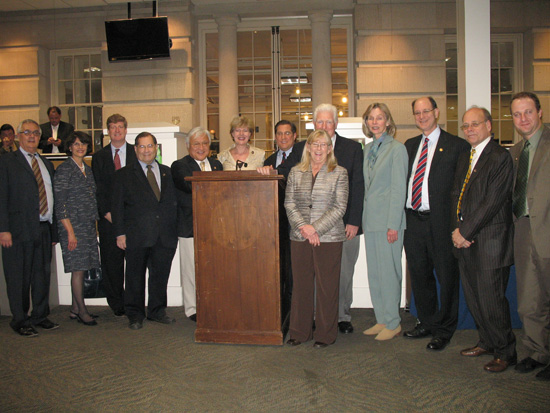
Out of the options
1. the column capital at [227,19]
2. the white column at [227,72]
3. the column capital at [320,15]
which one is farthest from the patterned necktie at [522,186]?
the column capital at [227,19]

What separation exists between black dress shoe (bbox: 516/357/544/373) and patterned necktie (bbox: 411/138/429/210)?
1147 millimetres

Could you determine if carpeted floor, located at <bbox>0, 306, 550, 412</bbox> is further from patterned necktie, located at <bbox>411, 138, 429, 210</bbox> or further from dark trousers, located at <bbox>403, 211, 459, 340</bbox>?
patterned necktie, located at <bbox>411, 138, 429, 210</bbox>

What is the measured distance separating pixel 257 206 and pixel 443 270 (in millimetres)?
1364

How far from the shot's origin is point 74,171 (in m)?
3.78

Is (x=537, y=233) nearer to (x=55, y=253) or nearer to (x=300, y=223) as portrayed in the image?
(x=300, y=223)

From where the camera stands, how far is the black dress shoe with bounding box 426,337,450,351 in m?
2.97

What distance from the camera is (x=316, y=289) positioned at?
10.0ft

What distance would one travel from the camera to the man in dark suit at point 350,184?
3225mm

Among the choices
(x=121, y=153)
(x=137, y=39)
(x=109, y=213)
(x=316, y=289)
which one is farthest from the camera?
(x=137, y=39)

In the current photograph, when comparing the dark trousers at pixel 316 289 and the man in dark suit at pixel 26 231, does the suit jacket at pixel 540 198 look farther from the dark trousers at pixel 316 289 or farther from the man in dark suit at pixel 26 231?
the man in dark suit at pixel 26 231

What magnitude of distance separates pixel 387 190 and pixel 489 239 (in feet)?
2.55

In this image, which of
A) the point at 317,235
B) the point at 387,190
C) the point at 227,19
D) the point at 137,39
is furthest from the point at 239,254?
the point at 227,19

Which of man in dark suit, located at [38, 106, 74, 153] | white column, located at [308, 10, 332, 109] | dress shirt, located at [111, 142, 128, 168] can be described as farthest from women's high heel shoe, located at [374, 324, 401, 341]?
white column, located at [308, 10, 332, 109]

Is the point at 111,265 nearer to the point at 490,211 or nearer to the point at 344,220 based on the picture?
the point at 344,220
